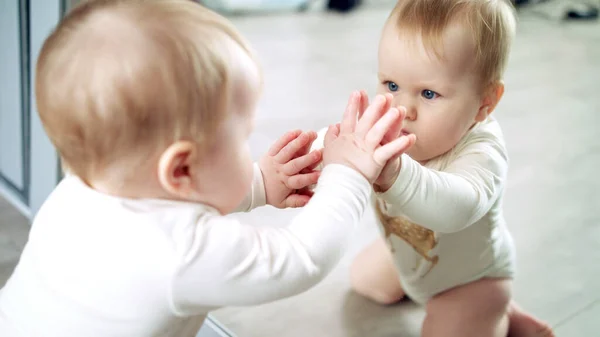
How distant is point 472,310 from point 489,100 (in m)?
0.30

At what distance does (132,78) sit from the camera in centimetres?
52

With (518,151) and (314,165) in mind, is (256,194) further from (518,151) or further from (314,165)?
(518,151)

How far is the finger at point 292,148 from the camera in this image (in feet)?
2.46

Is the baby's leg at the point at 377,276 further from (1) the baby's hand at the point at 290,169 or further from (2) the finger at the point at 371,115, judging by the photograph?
(2) the finger at the point at 371,115

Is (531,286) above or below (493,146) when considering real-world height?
below

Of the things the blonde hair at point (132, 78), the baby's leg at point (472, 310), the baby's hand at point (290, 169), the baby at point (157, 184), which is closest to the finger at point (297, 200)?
the baby's hand at point (290, 169)

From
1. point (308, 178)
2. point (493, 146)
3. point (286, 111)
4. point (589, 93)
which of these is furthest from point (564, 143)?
point (308, 178)

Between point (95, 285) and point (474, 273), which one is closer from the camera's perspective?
point (95, 285)

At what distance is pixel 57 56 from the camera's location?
54 centimetres

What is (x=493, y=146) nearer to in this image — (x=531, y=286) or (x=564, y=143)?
(x=531, y=286)

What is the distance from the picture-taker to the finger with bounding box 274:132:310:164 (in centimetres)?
75

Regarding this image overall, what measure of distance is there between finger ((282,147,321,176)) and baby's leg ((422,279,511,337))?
13.4 inches

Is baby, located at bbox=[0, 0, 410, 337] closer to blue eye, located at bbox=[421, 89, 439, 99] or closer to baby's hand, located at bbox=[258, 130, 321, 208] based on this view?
baby's hand, located at bbox=[258, 130, 321, 208]

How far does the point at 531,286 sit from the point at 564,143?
0.52 m
